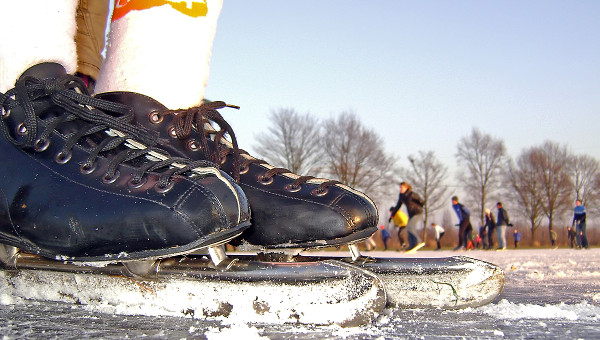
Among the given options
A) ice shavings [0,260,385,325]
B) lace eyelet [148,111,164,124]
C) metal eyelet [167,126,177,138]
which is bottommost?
ice shavings [0,260,385,325]

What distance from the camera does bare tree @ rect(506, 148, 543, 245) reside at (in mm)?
30641

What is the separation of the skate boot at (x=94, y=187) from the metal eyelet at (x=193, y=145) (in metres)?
0.14

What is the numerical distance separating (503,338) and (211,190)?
21.3 inches

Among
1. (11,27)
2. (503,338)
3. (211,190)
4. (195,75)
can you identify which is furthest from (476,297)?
(11,27)

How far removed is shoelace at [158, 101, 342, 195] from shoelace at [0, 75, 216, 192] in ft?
Result: 0.37

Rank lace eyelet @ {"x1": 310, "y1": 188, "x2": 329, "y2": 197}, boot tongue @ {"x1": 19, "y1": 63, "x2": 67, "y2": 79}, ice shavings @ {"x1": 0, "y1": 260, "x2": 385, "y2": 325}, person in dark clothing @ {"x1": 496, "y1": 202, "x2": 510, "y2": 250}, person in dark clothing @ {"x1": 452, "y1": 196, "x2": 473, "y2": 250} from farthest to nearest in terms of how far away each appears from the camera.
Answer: person in dark clothing @ {"x1": 452, "y1": 196, "x2": 473, "y2": 250} → person in dark clothing @ {"x1": 496, "y1": 202, "x2": 510, "y2": 250} → lace eyelet @ {"x1": 310, "y1": 188, "x2": 329, "y2": 197} → boot tongue @ {"x1": 19, "y1": 63, "x2": 67, "y2": 79} → ice shavings @ {"x1": 0, "y1": 260, "x2": 385, "y2": 325}

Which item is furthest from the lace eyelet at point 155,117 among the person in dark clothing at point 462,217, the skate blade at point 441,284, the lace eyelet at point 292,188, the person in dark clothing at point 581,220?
the person in dark clothing at point 581,220

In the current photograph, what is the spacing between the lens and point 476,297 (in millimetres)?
1133

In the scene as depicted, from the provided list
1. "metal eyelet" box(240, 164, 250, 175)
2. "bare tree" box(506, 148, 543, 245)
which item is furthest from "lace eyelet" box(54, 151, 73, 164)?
"bare tree" box(506, 148, 543, 245)

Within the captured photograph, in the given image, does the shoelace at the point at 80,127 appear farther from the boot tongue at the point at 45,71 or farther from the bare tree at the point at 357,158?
the bare tree at the point at 357,158

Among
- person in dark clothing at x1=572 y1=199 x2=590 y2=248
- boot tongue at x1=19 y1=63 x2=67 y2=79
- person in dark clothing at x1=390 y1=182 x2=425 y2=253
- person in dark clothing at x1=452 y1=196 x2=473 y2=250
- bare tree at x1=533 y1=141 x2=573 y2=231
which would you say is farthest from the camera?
bare tree at x1=533 y1=141 x2=573 y2=231

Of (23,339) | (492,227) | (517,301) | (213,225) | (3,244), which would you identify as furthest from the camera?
(492,227)

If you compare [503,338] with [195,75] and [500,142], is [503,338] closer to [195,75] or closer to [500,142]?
[195,75]

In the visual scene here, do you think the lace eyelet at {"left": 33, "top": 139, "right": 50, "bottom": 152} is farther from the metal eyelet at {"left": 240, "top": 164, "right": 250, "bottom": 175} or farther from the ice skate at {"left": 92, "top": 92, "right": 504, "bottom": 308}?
the metal eyelet at {"left": 240, "top": 164, "right": 250, "bottom": 175}
